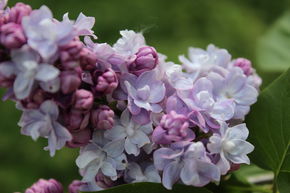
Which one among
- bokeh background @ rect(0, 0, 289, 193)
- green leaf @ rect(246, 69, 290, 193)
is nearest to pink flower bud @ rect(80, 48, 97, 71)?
green leaf @ rect(246, 69, 290, 193)

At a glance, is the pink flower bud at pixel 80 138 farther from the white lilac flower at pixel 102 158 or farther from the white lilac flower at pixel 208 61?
the white lilac flower at pixel 208 61

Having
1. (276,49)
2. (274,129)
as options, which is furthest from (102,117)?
(276,49)

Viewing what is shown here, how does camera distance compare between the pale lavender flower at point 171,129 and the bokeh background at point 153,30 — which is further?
the bokeh background at point 153,30

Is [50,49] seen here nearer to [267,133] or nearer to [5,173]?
[267,133]

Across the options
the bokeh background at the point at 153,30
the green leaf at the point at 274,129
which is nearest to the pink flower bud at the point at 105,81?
the green leaf at the point at 274,129

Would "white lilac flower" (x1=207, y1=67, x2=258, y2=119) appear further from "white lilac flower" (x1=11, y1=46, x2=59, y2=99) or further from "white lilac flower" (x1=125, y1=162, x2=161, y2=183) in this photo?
"white lilac flower" (x1=11, y1=46, x2=59, y2=99)

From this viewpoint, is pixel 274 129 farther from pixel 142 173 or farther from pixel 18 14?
pixel 18 14

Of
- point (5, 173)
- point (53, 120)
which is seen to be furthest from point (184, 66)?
point (5, 173)
